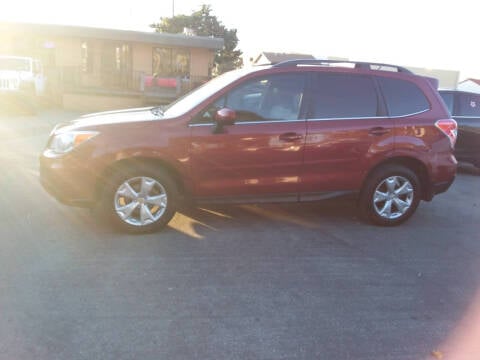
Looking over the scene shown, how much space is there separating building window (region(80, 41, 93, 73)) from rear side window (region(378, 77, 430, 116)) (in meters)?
21.4

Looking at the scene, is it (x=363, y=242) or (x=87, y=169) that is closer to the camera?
(x=87, y=169)

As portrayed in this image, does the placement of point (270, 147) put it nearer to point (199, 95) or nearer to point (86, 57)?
point (199, 95)

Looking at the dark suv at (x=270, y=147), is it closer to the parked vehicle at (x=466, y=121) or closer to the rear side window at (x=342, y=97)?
the rear side window at (x=342, y=97)

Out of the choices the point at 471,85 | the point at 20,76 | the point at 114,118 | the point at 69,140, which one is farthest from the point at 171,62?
the point at 471,85

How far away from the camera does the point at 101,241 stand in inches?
179

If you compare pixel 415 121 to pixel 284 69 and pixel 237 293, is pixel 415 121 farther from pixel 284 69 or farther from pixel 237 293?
pixel 237 293

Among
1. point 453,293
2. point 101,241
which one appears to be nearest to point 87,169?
point 101,241

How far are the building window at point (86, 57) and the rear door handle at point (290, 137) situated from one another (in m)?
21.4

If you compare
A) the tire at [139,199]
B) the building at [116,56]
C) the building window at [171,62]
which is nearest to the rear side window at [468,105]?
the tire at [139,199]

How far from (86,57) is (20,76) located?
842 cm

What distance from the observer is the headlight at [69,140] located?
14.9ft

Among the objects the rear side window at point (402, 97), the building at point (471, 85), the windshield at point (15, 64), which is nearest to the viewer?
the rear side window at point (402, 97)

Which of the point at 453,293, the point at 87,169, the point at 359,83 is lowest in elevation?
the point at 453,293

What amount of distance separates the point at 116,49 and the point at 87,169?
2114 centimetres
